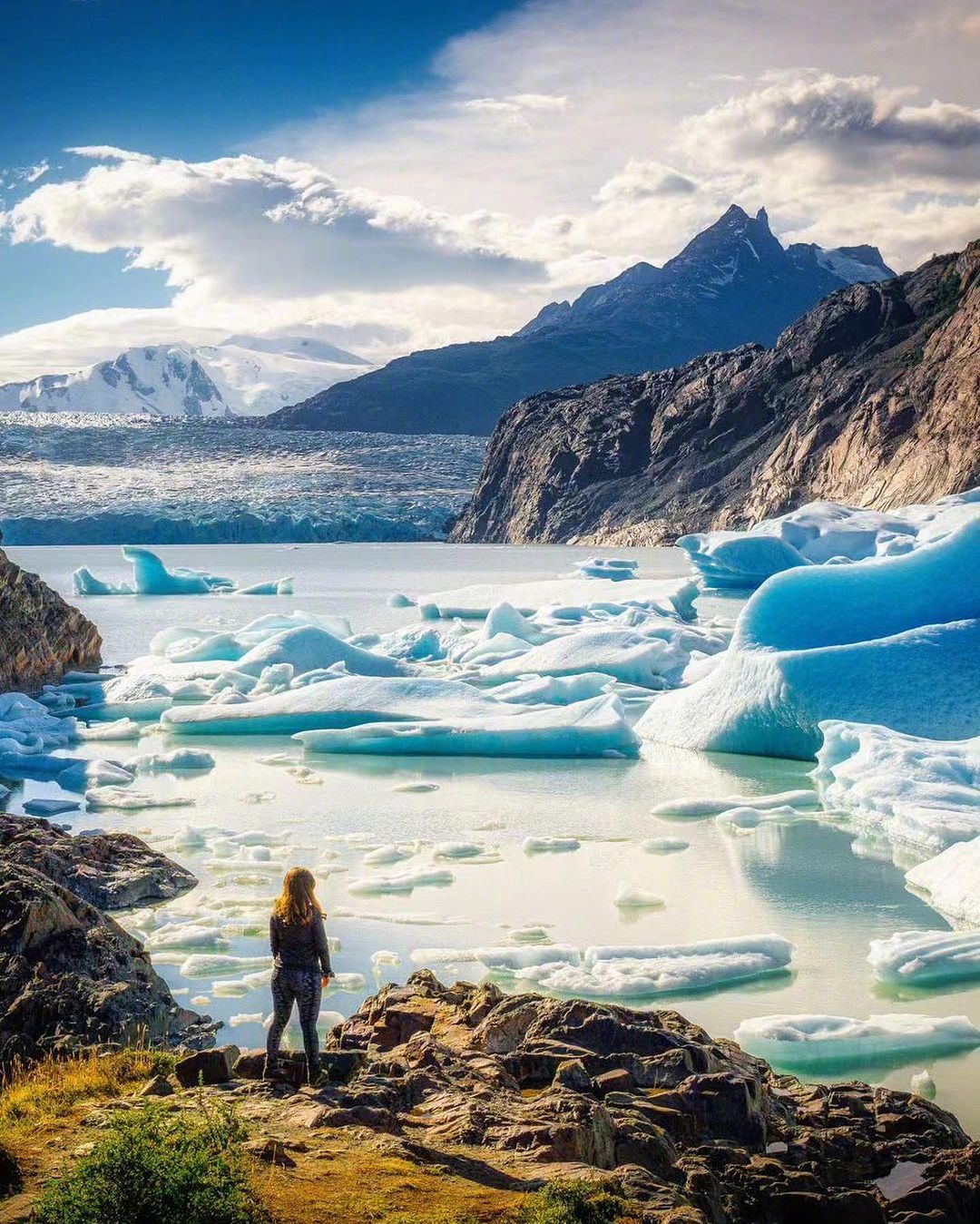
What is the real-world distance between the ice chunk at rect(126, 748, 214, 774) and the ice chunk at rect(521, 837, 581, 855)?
418cm

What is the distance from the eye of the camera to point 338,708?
1360cm

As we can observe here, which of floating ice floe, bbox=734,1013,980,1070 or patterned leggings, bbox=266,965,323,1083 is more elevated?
patterned leggings, bbox=266,965,323,1083

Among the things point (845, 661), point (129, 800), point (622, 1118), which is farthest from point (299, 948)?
point (845, 661)

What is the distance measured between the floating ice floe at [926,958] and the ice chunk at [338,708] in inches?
289

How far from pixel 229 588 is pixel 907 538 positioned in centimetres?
2176

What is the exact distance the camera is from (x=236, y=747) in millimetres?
13461

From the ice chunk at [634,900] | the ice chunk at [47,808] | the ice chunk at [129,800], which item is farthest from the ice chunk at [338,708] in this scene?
the ice chunk at [634,900]

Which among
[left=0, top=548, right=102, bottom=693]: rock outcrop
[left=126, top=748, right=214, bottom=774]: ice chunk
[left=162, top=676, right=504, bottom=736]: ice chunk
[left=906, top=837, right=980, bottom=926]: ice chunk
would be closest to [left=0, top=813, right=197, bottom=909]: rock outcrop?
[left=126, top=748, right=214, bottom=774]: ice chunk

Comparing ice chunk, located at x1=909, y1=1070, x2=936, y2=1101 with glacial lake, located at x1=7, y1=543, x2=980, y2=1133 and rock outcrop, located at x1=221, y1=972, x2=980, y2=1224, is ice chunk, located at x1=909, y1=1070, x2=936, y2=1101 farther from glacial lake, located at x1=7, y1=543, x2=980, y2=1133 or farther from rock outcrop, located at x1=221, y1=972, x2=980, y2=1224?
rock outcrop, located at x1=221, y1=972, x2=980, y2=1224

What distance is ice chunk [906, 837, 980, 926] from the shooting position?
7231 mm

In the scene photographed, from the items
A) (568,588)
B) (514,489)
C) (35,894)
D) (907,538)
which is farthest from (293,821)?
(514,489)

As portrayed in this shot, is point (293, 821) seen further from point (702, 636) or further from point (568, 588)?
point (568, 588)

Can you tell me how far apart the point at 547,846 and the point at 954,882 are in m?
2.72

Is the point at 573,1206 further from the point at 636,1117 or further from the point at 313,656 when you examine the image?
the point at 313,656
